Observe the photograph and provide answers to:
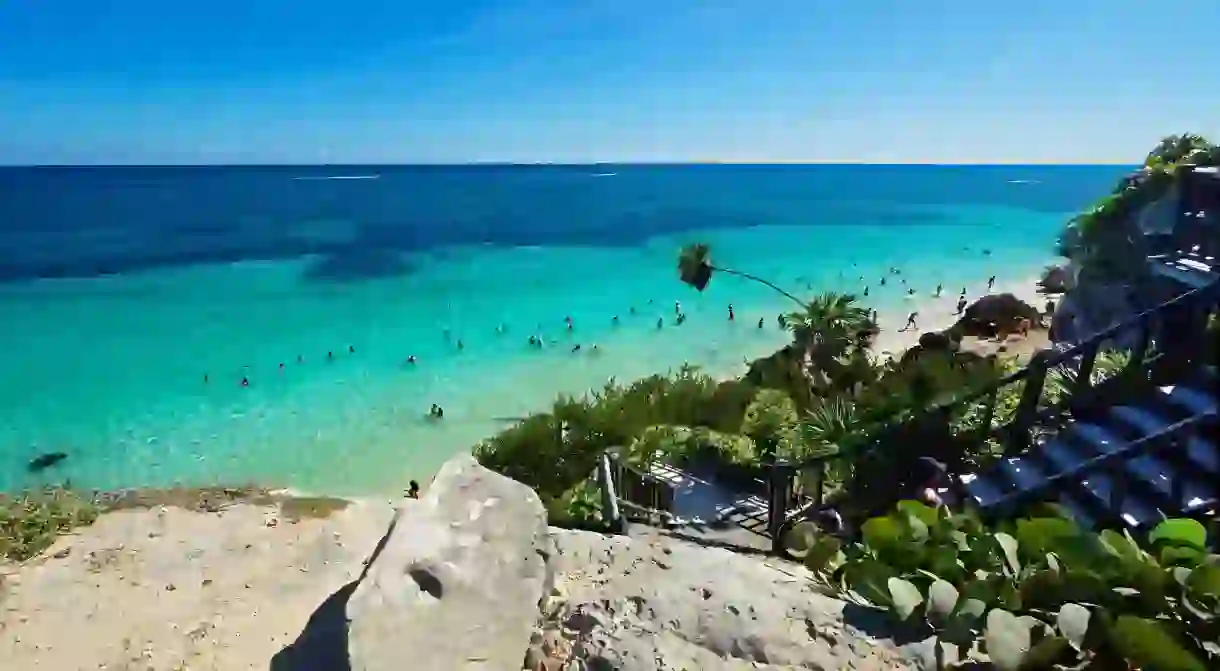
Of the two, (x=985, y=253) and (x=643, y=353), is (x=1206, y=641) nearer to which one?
(x=643, y=353)

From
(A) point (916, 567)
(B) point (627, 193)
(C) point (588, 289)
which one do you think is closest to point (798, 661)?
(A) point (916, 567)

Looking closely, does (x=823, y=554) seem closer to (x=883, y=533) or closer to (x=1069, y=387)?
(x=883, y=533)

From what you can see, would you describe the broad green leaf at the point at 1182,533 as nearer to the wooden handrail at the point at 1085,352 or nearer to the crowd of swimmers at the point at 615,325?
the wooden handrail at the point at 1085,352

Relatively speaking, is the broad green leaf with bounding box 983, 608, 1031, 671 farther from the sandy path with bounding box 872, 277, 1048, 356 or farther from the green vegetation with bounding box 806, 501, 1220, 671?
the sandy path with bounding box 872, 277, 1048, 356

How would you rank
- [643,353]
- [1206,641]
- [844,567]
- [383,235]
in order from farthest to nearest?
1. [383,235]
2. [643,353]
3. [844,567]
4. [1206,641]

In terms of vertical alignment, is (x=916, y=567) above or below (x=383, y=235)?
above

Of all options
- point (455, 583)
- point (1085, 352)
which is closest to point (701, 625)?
point (455, 583)
